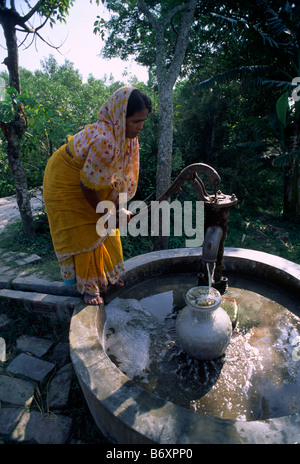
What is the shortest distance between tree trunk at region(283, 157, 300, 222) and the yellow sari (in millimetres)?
5316

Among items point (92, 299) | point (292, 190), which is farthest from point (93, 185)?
point (292, 190)

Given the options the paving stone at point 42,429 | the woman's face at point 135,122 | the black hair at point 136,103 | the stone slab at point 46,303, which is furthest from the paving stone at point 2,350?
the black hair at point 136,103

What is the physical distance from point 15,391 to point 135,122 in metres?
2.11

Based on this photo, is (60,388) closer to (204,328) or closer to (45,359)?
(45,359)

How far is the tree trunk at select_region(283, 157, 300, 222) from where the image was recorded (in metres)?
6.60

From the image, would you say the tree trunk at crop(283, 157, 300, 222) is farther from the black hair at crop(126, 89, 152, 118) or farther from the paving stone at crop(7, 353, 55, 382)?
the paving stone at crop(7, 353, 55, 382)

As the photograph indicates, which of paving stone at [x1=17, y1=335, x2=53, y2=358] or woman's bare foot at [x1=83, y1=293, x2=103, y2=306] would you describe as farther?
paving stone at [x1=17, y1=335, x2=53, y2=358]

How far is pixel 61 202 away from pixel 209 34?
329 inches

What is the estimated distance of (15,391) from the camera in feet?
6.60

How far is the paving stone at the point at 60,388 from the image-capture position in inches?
75.9

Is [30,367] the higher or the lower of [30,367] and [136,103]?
the lower

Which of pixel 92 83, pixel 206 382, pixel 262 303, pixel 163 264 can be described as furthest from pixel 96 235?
pixel 92 83

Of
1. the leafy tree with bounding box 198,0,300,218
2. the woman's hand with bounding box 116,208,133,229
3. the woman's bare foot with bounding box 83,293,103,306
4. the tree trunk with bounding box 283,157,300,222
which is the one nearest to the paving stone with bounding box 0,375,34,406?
the woman's bare foot with bounding box 83,293,103,306

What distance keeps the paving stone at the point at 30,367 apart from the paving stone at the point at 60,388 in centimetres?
10
